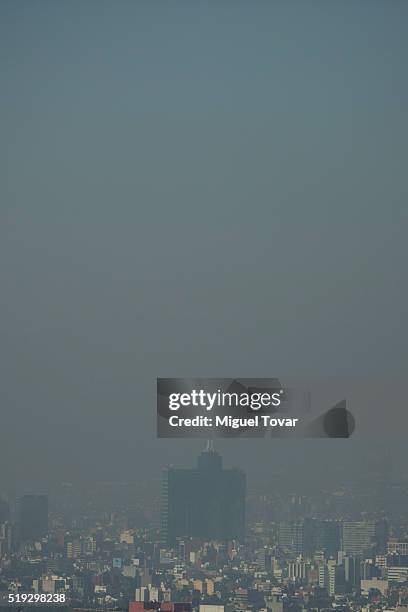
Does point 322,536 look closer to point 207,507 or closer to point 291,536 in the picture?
point 291,536

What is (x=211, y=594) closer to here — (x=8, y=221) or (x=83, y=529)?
(x=83, y=529)

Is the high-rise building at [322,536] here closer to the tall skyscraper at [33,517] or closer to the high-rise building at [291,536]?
the high-rise building at [291,536]

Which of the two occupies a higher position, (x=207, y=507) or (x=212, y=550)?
(x=207, y=507)

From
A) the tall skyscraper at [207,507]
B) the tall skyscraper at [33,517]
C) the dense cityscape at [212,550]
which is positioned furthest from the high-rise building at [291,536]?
the tall skyscraper at [33,517]

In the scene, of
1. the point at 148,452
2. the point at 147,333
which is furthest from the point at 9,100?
the point at 148,452

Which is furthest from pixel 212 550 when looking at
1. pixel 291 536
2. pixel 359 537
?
pixel 359 537

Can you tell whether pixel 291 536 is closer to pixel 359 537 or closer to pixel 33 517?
pixel 359 537
